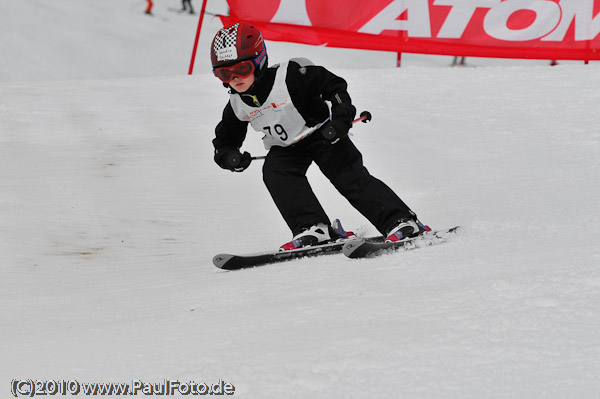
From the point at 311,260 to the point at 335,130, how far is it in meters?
0.64

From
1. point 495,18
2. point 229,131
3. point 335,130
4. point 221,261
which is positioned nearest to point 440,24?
point 495,18

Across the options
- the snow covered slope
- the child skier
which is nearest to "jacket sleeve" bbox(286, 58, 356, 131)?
the child skier

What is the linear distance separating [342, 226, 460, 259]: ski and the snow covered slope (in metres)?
0.07

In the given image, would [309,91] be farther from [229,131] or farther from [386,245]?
[386,245]

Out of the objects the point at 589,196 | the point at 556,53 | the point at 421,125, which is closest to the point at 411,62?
the point at 556,53

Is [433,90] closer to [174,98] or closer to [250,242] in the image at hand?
[174,98]

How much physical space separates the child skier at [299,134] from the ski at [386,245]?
0.15 meters

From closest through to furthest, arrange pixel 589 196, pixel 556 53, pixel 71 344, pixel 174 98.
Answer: pixel 71 344 → pixel 589 196 → pixel 174 98 → pixel 556 53

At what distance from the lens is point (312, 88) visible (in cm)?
380

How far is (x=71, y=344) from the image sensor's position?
7.34 ft

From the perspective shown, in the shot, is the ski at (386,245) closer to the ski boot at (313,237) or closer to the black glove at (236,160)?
the ski boot at (313,237)

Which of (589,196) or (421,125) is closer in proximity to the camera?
(589,196)

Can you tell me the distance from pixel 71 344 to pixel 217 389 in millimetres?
687

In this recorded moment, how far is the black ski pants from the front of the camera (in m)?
3.71
